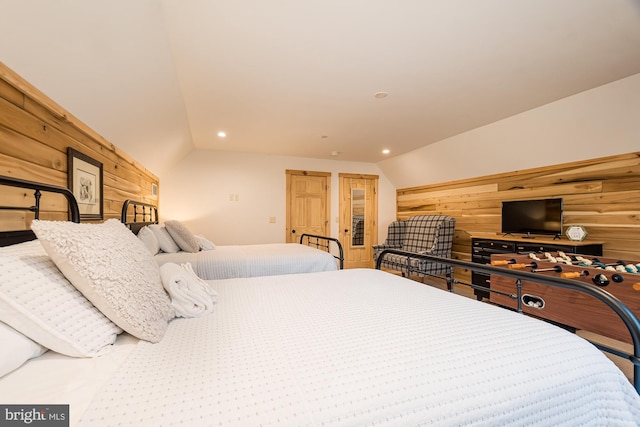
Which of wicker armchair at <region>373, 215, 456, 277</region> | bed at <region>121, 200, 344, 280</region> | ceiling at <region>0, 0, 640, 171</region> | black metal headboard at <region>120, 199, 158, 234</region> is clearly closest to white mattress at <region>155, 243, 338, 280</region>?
bed at <region>121, 200, 344, 280</region>

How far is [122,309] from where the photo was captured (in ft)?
2.72

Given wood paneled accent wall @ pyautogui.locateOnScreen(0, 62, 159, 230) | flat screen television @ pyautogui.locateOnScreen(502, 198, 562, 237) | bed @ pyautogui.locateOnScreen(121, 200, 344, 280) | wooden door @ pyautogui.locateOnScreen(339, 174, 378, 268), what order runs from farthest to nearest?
wooden door @ pyautogui.locateOnScreen(339, 174, 378, 268) < flat screen television @ pyautogui.locateOnScreen(502, 198, 562, 237) < bed @ pyautogui.locateOnScreen(121, 200, 344, 280) < wood paneled accent wall @ pyautogui.locateOnScreen(0, 62, 159, 230)

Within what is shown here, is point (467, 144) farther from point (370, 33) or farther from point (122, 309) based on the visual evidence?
point (122, 309)

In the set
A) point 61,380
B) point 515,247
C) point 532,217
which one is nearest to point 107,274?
point 61,380

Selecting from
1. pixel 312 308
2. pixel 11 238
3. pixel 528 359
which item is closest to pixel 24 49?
pixel 11 238

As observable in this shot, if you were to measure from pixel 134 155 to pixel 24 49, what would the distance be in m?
1.91

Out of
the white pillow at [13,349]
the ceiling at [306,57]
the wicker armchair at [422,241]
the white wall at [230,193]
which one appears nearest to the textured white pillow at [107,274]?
the white pillow at [13,349]

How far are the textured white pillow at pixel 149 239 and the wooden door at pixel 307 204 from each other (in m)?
2.76

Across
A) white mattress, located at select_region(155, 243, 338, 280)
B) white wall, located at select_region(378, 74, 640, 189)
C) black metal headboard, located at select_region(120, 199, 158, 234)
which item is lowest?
white mattress, located at select_region(155, 243, 338, 280)

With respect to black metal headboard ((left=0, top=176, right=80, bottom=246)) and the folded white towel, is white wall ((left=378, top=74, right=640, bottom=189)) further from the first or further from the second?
black metal headboard ((left=0, top=176, right=80, bottom=246))

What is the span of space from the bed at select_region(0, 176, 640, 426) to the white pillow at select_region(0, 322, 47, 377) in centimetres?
3

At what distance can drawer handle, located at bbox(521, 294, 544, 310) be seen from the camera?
1.78m

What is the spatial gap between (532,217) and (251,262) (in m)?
3.44

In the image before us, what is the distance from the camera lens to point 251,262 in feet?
8.53
